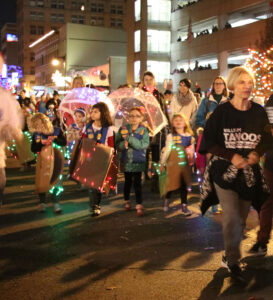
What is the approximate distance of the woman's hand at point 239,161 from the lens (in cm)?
399

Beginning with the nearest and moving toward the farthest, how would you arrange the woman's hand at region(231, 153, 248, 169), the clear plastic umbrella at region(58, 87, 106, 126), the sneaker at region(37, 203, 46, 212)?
the woman's hand at region(231, 153, 248, 169), the sneaker at region(37, 203, 46, 212), the clear plastic umbrella at region(58, 87, 106, 126)

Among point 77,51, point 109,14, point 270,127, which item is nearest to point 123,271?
point 270,127

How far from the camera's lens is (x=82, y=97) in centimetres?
930

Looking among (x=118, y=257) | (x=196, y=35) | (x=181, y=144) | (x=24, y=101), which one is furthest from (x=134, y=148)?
(x=196, y=35)

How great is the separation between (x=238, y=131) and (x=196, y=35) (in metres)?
37.0

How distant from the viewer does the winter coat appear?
7.05 m

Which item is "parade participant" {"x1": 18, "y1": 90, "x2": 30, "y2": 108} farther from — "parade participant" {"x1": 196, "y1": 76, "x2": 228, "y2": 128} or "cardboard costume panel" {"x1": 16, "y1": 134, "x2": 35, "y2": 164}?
"parade participant" {"x1": 196, "y1": 76, "x2": 228, "y2": 128}

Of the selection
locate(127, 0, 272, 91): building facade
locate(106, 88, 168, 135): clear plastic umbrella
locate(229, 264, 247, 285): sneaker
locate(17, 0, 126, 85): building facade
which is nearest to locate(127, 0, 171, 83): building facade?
locate(127, 0, 272, 91): building facade

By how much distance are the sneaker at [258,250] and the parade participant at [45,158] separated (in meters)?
3.27

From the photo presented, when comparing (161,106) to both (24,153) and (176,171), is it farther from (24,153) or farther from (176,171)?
(24,153)

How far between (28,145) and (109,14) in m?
99.8

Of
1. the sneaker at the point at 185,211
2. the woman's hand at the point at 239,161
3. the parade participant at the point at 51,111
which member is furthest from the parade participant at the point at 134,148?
the parade participant at the point at 51,111

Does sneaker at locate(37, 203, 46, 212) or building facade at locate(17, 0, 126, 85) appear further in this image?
building facade at locate(17, 0, 126, 85)

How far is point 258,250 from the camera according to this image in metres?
5.11
